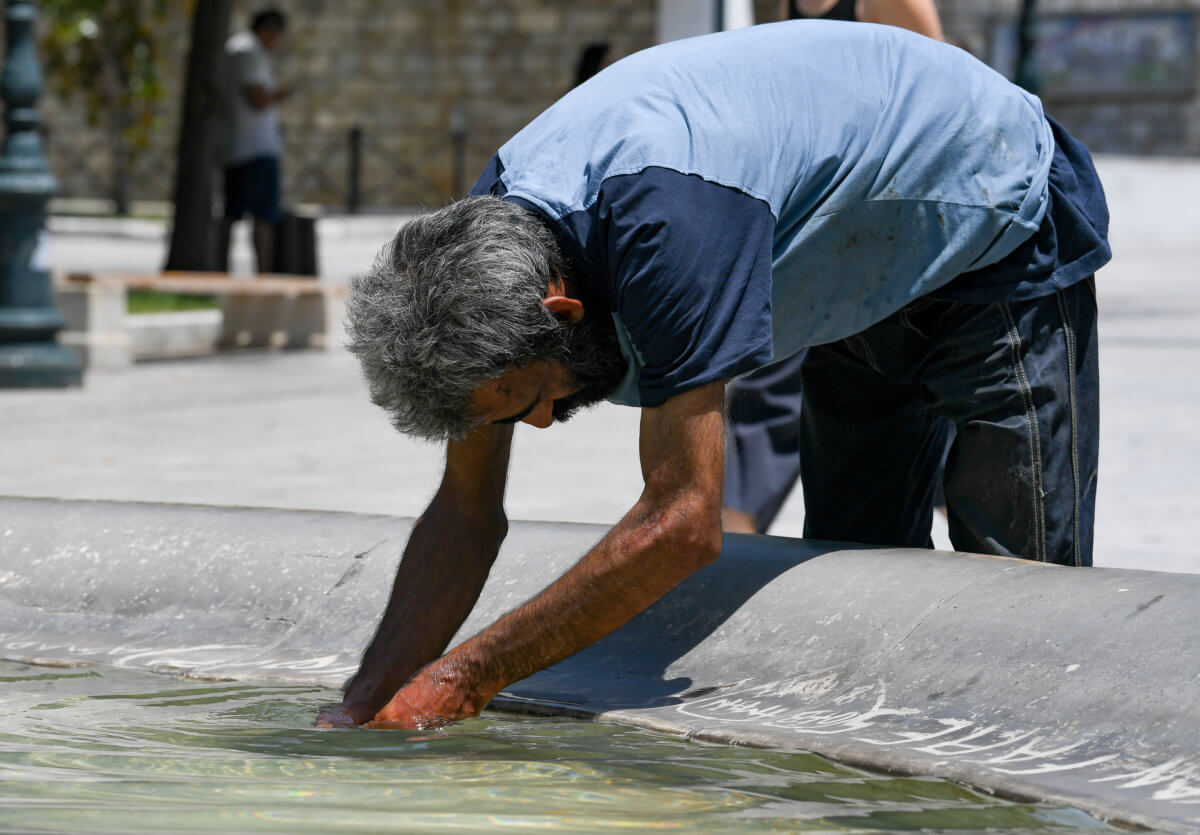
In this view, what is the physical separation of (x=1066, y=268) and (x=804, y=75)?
1.67ft

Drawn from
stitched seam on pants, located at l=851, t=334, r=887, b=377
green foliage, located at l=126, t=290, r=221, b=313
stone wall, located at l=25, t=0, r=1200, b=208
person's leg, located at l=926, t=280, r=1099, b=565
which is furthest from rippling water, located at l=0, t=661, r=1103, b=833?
stone wall, located at l=25, t=0, r=1200, b=208

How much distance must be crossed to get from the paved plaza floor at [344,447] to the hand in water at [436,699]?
2.23m

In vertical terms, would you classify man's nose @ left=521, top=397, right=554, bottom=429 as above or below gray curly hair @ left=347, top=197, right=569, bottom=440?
below

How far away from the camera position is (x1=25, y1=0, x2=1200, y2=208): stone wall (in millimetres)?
23984

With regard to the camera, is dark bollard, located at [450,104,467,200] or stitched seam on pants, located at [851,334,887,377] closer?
stitched seam on pants, located at [851,334,887,377]

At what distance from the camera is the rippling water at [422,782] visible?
2123mm

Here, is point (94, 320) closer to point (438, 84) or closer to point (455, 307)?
point (455, 307)

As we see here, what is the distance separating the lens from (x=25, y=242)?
7762 mm

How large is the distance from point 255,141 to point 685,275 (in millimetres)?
8981

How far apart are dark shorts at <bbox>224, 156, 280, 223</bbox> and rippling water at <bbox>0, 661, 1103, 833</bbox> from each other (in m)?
8.32

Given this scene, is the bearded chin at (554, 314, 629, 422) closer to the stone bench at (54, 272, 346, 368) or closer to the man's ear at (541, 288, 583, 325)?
the man's ear at (541, 288, 583, 325)

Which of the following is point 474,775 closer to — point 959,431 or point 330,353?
point 959,431

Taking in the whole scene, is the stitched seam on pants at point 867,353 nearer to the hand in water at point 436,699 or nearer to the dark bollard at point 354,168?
the hand in water at point 436,699

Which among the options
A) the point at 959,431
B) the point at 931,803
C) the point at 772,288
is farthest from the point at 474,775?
the point at 959,431
